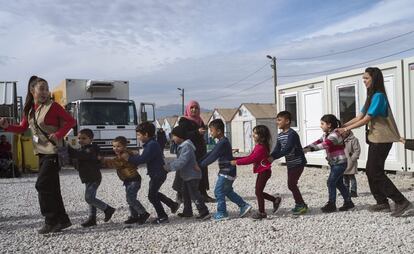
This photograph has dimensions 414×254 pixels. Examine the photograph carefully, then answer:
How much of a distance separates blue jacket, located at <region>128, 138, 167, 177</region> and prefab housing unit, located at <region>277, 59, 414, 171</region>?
7031 mm

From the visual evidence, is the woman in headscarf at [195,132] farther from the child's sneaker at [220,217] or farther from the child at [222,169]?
the child's sneaker at [220,217]

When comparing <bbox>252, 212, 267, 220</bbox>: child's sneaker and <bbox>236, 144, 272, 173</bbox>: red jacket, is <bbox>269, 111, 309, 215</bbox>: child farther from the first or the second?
<bbox>252, 212, 267, 220</bbox>: child's sneaker

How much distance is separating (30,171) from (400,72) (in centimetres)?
1221

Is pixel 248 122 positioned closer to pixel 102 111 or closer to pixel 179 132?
pixel 102 111

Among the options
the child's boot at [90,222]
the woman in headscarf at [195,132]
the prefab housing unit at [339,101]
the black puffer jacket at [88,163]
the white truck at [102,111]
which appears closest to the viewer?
the black puffer jacket at [88,163]

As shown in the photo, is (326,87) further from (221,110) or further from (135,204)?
(221,110)

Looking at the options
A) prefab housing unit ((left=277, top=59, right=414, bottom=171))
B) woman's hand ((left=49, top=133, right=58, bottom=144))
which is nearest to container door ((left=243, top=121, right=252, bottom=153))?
prefab housing unit ((left=277, top=59, right=414, bottom=171))

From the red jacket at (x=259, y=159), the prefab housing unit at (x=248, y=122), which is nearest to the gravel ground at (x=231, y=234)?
the red jacket at (x=259, y=159)

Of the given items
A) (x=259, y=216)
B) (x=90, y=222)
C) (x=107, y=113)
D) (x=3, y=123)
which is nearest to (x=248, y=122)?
(x=107, y=113)

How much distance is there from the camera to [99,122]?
16.7 m

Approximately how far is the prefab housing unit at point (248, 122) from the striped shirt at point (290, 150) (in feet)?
90.5

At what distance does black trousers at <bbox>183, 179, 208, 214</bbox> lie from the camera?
636 centimetres

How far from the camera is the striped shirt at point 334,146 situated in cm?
648

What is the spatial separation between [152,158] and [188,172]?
0.60 m
